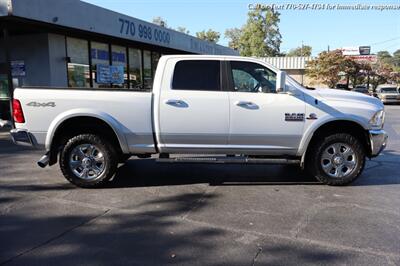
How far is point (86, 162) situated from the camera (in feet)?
19.6

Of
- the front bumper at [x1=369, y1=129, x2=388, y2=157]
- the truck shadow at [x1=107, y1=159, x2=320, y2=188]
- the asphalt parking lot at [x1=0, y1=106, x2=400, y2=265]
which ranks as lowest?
the asphalt parking lot at [x1=0, y1=106, x2=400, y2=265]

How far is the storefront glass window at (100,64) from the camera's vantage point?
1494cm

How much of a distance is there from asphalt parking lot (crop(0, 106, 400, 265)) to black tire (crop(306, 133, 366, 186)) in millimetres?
148

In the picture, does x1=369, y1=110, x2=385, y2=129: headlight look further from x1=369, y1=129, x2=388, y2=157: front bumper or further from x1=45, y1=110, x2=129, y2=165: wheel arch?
x1=45, y1=110, x2=129, y2=165: wheel arch

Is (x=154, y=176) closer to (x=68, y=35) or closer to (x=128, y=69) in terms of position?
(x=68, y=35)

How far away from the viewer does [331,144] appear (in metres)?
5.98

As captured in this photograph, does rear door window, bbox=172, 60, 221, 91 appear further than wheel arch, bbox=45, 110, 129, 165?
Yes

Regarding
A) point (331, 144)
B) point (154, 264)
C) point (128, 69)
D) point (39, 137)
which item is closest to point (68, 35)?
point (128, 69)

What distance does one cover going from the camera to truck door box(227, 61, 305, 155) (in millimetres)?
5848

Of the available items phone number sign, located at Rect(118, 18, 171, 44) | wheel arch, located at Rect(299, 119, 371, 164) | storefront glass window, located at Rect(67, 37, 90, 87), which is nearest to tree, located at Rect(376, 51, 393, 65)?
phone number sign, located at Rect(118, 18, 171, 44)

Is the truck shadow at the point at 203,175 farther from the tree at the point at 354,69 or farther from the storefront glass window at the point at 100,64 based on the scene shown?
the tree at the point at 354,69

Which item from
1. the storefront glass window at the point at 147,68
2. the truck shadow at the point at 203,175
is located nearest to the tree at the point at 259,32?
the storefront glass window at the point at 147,68

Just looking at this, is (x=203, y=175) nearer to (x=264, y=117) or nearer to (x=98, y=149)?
(x=264, y=117)

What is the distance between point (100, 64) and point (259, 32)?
1799 inches
